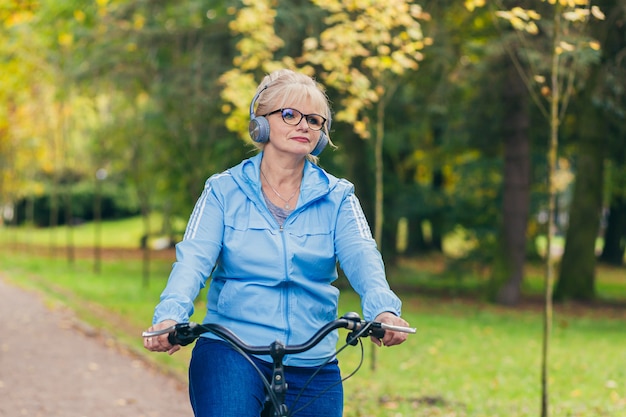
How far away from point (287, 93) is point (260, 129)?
0.51 ft

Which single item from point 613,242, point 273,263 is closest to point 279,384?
point 273,263

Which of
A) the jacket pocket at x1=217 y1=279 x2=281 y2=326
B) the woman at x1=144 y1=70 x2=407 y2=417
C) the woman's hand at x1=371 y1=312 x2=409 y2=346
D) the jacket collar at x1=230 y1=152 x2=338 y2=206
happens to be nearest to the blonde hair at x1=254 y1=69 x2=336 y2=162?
the woman at x1=144 y1=70 x2=407 y2=417

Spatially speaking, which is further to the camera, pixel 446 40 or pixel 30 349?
pixel 446 40

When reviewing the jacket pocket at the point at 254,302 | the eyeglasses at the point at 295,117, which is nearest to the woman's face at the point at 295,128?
the eyeglasses at the point at 295,117

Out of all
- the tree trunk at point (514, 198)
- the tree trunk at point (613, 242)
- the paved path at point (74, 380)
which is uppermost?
the tree trunk at point (514, 198)

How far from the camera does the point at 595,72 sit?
1764 cm

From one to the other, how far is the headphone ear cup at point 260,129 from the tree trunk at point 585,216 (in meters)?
16.9

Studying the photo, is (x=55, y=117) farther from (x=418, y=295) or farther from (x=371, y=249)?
(x=371, y=249)

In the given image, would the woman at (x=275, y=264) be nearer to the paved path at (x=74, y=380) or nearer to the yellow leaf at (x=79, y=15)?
the paved path at (x=74, y=380)

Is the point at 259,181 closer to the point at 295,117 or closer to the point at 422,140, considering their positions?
the point at 295,117

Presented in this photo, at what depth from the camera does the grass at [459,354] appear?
30.7ft

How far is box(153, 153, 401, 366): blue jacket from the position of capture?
3354mm

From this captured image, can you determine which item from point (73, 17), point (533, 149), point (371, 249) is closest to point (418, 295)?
point (533, 149)

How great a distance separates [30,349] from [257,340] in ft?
30.9
